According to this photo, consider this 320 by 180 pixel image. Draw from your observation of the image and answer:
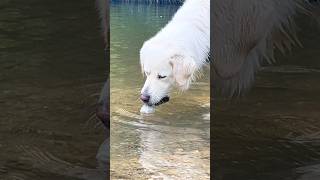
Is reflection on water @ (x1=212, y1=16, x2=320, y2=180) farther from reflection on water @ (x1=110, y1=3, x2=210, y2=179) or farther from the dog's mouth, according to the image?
the dog's mouth

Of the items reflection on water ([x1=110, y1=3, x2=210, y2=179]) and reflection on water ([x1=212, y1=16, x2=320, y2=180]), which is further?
reflection on water ([x1=212, y1=16, x2=320, y2=180])

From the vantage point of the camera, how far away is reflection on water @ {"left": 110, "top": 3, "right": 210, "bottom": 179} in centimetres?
111

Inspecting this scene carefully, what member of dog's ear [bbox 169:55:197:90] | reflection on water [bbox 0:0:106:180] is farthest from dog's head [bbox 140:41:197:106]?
reflection on water [bbox 0:0:106:180]

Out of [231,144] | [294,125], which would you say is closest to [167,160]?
[231,144]

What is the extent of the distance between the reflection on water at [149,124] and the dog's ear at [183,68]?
5 cm

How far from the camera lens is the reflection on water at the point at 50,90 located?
132cm

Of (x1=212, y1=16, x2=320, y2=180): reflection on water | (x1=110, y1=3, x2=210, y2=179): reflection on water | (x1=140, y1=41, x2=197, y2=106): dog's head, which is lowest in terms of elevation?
(x1=212, y1=16, x2=320, y2=180): reflection on water

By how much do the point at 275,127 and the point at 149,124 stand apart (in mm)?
499

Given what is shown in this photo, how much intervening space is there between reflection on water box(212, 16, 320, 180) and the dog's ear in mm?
309

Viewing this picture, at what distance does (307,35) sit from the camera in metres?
1.56

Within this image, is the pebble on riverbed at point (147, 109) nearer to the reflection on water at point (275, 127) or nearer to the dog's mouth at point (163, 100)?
the dog's mouth at point (163, 100)

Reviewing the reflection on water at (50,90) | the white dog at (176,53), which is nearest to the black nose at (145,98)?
the white dog at (176,53)

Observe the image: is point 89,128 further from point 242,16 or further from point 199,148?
point 242,16

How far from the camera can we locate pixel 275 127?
1519 mm
